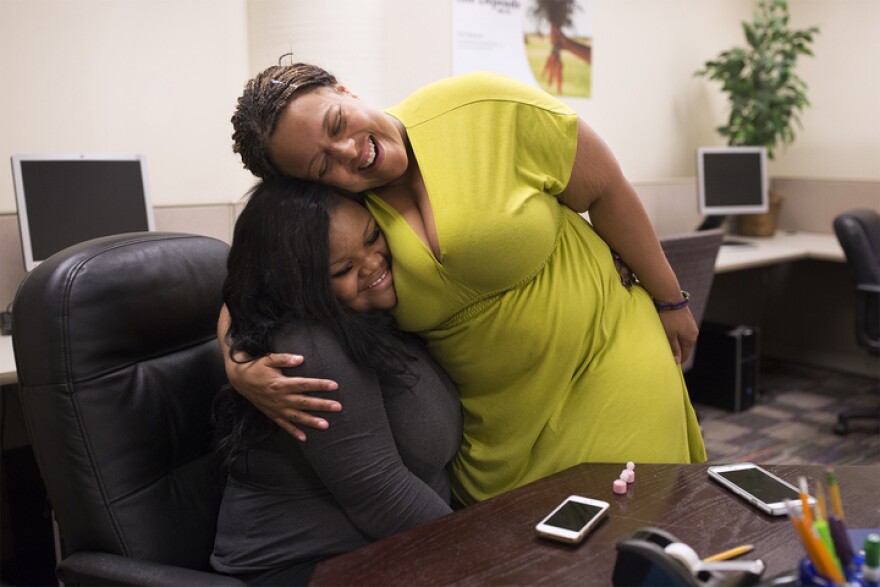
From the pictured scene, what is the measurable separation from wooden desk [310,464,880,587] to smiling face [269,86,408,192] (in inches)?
19.1

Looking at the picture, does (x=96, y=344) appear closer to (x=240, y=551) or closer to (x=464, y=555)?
(x=240, y=551)

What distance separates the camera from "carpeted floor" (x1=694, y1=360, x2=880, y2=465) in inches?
123

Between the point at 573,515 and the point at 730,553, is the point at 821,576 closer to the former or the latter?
the point at 730,553

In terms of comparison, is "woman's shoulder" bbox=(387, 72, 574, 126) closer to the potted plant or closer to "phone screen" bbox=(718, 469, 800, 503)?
"phone screen" bbox=(718, 469, 800, 503)

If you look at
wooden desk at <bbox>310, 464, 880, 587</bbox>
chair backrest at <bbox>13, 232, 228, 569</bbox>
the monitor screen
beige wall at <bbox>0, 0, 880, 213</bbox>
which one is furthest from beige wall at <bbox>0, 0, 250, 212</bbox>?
the monitor screen

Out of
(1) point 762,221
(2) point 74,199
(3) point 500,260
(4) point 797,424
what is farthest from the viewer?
(1) point 762,221

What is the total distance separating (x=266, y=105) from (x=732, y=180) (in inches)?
142

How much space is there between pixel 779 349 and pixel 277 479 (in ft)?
13.9

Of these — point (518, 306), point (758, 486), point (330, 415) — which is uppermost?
point (518, 306)

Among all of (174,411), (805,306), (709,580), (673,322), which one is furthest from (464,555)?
(805,306)

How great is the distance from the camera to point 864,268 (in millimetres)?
3176

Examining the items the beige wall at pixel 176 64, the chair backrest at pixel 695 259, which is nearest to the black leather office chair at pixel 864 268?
the chair backrest at pixel 695 259

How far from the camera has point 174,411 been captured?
119 centimetres

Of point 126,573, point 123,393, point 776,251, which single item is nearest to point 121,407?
point 123,393
